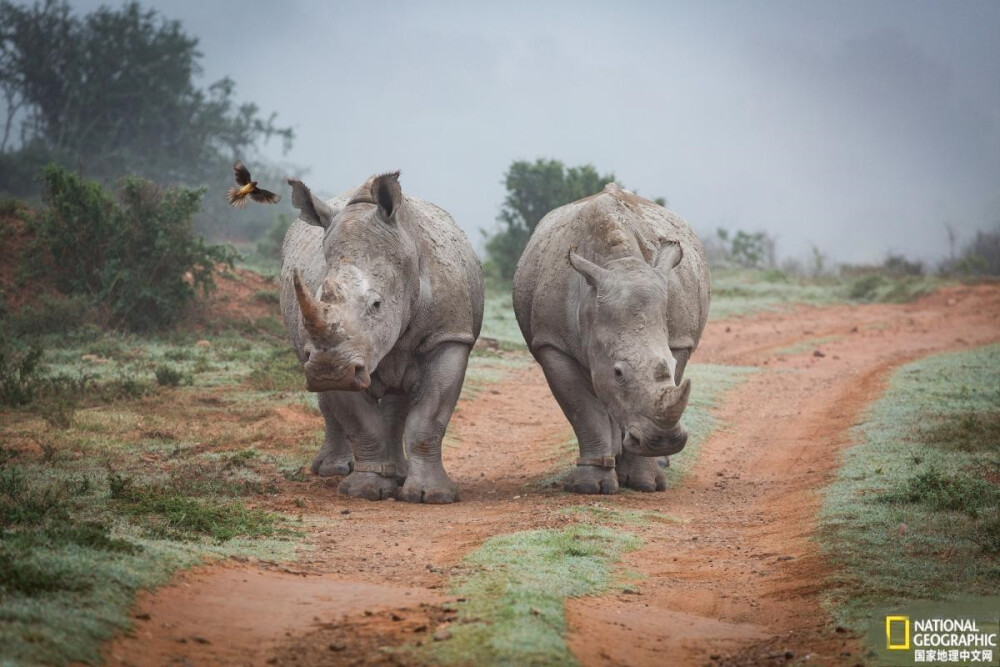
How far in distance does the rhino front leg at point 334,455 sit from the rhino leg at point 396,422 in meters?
0.72

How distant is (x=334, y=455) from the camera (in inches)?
424

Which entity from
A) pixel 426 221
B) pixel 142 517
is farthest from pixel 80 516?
pixel 426 221

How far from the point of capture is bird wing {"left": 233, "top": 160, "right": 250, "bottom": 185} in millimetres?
9211

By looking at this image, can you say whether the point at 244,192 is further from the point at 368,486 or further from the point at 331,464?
the point at 331,464

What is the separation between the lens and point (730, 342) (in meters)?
22.8

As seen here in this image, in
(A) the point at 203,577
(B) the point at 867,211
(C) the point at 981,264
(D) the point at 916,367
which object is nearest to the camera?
(A) the point at 203,577

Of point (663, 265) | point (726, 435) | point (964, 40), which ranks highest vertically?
point (964, 40)

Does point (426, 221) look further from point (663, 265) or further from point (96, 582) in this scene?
point (96, 582)

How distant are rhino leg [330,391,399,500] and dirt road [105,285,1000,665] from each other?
26cm

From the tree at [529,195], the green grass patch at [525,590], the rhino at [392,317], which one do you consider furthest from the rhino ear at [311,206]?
the tree at [529,195]

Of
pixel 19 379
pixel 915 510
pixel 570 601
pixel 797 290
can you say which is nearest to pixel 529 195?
pixel 797 290

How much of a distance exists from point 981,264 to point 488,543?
143 feet

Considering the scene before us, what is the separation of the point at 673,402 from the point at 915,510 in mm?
1856

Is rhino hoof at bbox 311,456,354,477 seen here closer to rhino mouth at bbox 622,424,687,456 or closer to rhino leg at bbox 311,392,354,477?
rhino leg at bbox 311,392,354,477
